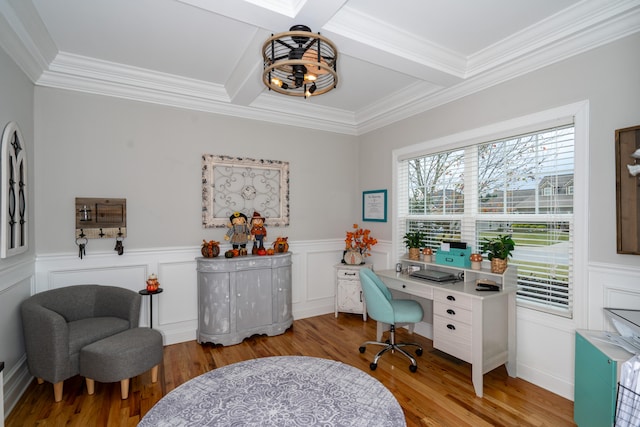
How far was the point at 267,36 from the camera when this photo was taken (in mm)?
2584

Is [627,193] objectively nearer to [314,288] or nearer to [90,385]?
[314,288]

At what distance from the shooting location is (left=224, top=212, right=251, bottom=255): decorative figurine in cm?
384

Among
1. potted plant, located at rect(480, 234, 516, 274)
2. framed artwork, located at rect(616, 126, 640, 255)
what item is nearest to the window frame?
framed artwork, located at rect(616, 126, 640, 255)

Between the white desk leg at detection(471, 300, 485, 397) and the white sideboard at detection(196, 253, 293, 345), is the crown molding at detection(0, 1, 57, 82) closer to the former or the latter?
the white sideboard at detection(196, 253, 293, 345)

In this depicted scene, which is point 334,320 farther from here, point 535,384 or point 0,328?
point 0,328

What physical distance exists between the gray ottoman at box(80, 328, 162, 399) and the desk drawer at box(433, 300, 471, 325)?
8.35 feet

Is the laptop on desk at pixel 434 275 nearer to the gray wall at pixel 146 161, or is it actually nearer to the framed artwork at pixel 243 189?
the gray wall at pixel 146 161

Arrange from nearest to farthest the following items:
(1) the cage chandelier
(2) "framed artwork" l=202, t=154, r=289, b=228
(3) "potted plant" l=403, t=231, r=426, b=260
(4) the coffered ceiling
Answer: (1) the cage chandelier < (4) the coffered ceiling < (3) "potted plant" l=403, t=231, r=426, b=260 < (2) "framed artwork" l=202, t=154, r=289, b=228

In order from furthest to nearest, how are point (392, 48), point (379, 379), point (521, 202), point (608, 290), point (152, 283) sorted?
point (152, 283)
point (521, 202)
point (379, 379)
point (392, 48)
point (608, 290)

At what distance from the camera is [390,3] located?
232cm

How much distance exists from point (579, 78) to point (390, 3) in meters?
1.62

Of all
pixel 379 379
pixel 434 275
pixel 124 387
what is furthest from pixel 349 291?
pixel 124 387

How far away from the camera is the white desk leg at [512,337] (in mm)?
2889

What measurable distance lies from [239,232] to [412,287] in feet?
6.88
